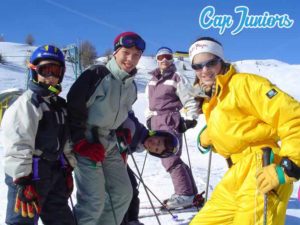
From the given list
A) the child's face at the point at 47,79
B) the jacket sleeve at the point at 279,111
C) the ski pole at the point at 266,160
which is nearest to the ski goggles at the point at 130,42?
the child's face at the point at 47,79

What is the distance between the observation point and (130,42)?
359 centimetres

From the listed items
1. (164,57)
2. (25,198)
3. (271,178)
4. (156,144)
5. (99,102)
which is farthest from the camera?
(164,57)

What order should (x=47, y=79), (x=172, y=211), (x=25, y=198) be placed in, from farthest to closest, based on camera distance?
(x=172, y=211) < (x=47, y=79) < (x=25, y=198)

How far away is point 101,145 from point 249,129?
1.43 meters

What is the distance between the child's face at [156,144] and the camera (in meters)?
4.07

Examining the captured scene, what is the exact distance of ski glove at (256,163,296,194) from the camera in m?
2.30

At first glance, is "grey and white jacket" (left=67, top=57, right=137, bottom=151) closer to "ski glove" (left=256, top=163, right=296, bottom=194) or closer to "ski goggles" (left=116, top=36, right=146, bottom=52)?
"ski goggles" (left=116, top=36, right=146, bottom=52)

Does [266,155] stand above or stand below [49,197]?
above

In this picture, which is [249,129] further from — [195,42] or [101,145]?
[101,145]

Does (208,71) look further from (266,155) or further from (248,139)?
(266,155)

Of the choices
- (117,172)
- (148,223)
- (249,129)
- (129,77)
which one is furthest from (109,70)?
(148,223)

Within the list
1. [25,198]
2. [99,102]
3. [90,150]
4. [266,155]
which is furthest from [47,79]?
[266,155]

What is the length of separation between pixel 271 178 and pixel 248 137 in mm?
330

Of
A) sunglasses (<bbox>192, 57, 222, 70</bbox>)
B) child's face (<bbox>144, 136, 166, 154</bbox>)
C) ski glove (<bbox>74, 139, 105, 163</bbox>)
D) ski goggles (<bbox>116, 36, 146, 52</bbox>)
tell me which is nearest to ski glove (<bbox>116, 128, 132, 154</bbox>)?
child's face (<bbox>144, 136, 166, 154</bbox>)
